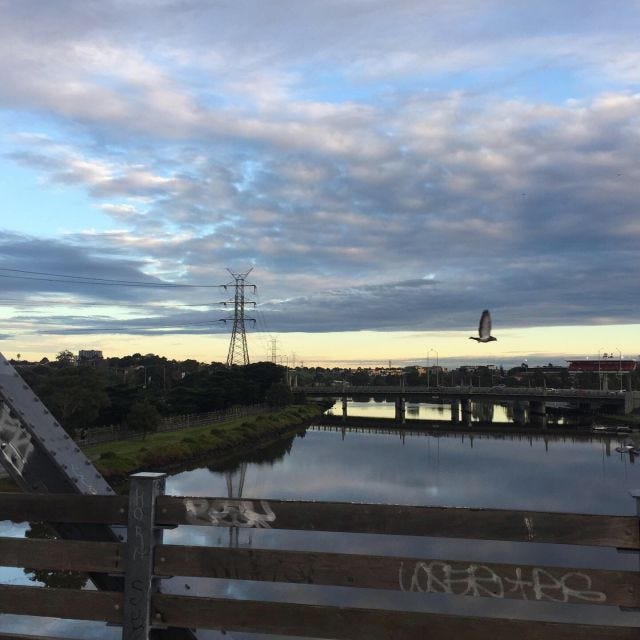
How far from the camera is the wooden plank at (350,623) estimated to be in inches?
158

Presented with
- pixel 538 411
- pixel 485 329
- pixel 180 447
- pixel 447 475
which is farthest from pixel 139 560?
pixel 538 411

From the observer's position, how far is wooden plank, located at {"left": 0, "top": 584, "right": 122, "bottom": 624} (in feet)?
15.0

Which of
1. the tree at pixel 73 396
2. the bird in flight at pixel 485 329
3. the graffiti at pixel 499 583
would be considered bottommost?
the tree at pixel 73 396

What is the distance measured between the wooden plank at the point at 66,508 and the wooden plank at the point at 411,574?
458 millimetres

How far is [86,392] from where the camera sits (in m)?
47.3

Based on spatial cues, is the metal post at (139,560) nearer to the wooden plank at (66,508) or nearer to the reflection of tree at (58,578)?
the wooden plank at (66,508)

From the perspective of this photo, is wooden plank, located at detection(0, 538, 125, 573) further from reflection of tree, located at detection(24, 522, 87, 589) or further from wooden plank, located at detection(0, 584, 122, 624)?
reflection of tree, located at detection(24, 522, 87, 589)

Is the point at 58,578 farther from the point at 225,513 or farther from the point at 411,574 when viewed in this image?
the point at 411,574

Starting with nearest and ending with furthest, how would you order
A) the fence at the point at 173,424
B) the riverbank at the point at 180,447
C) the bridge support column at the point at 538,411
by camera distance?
the riverbank at the point at 180,447 < the fence at the point at 173,424 < the bridge support column at the point at 538,411

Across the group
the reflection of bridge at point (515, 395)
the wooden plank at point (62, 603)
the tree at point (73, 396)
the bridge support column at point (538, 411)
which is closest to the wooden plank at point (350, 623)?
the wooden plank at point (62, 603)

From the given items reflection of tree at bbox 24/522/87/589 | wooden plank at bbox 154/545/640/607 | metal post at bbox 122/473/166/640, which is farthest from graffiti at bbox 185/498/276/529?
reflection of tree at bbox 24/522/87/589

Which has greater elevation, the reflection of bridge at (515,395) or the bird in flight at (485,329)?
the bird in flight at (485,329)

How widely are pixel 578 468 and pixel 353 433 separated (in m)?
41.2

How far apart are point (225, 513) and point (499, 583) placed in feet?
6.51
